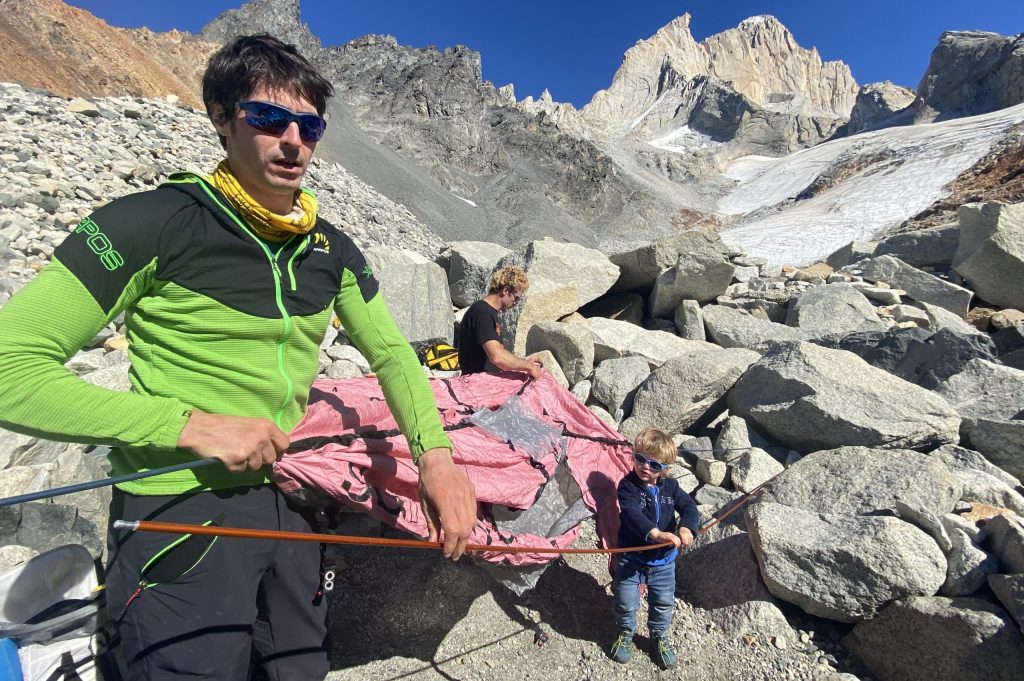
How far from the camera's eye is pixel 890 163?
116 feet

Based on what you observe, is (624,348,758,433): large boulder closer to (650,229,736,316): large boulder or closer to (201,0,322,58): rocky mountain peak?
Answer: (650,229,736,316): large boulder

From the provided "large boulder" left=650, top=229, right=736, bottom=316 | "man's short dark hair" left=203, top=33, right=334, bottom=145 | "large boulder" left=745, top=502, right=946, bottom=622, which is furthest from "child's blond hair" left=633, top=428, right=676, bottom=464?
"large boulder" left=650, top=229, right=736, bottom=316

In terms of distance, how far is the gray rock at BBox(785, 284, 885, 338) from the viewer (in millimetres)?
7645

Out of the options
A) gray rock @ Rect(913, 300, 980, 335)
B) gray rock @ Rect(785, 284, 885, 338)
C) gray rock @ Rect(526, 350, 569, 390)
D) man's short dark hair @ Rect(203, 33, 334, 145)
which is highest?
gray rock @ Rect(913, 300, 980, 335)

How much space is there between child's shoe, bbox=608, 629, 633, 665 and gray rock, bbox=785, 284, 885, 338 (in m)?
5.68

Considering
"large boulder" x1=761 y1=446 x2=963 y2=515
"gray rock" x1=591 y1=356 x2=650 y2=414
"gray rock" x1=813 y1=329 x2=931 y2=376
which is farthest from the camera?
"gray rock" x1=813 y1=329 x2=931 y2=376

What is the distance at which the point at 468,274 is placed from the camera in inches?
336

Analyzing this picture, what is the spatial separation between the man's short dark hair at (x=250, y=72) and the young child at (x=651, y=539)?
256 centimetres

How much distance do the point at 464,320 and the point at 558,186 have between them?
42958 mm

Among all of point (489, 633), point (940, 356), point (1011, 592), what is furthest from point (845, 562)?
point (940, 356)

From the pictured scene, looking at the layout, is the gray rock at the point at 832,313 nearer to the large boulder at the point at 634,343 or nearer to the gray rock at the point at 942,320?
the gray rock at the point at 942,320

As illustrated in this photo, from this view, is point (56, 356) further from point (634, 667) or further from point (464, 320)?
point (464, 320)

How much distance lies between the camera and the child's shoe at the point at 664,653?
2.98 m

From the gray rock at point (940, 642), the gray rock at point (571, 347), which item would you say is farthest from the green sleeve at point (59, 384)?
the gray rock at point (571, 347)
